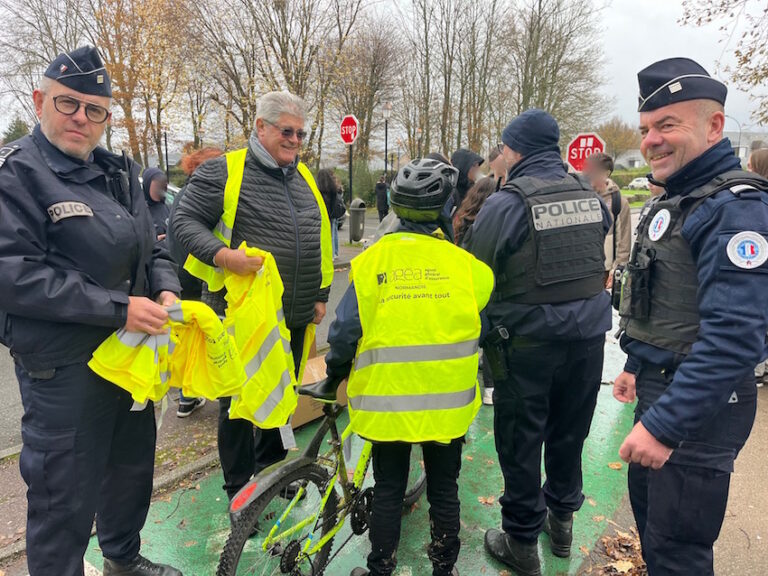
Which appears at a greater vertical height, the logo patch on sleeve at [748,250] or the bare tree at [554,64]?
the bare tree at [554,64]

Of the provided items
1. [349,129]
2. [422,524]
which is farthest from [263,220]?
[349,129]

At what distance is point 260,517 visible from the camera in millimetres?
2100

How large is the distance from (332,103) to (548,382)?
688 inches

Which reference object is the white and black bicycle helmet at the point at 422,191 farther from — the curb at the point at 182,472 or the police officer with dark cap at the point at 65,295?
the curb at the point at 182,472

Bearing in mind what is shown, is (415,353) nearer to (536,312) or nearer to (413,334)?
(413,334)

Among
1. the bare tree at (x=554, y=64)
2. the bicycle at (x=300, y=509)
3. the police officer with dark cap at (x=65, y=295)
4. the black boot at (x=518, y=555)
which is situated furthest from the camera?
the bare tree at (x=554, y=64)

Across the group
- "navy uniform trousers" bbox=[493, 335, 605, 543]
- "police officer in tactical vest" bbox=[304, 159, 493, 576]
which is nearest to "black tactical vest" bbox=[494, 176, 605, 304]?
"navy uniform trousers" bbox=[493, 335, 605, 543]

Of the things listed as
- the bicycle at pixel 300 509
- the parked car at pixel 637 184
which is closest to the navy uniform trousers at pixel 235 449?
the bicycle at pixel 300 509

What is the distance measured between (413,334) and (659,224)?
1.02m

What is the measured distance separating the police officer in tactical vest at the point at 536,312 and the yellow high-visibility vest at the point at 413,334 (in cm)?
52

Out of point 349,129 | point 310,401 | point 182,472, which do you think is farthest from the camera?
point 349,129

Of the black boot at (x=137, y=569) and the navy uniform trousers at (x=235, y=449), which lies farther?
the navy uniform trousers at (x=235, y=449)

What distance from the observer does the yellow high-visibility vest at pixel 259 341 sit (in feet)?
7.88

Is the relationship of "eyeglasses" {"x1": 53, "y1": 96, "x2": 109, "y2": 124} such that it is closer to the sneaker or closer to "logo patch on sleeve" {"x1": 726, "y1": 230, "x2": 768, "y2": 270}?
"logo patch on sleeve" {"x1": 726, "y1": 230, "x2": 768, "y2": 270}
